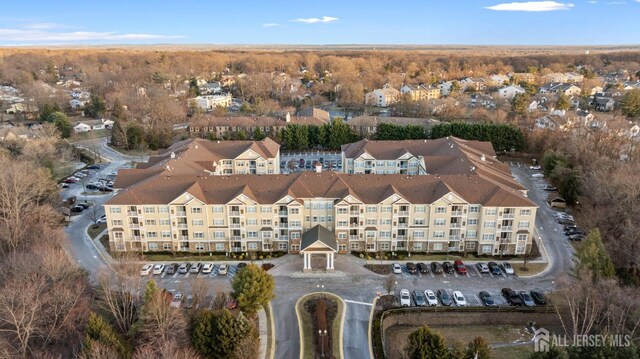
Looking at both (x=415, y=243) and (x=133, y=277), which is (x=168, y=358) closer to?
(x=133, y=277)

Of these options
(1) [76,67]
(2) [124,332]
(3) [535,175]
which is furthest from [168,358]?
(1) [76,67]

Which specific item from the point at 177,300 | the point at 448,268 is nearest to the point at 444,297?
the point at 448,268

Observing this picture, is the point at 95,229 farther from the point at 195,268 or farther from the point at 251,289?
the point at 251,289

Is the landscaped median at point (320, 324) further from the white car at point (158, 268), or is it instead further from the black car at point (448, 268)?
the white car at point (158, 268)

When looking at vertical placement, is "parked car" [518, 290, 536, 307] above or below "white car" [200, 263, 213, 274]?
below

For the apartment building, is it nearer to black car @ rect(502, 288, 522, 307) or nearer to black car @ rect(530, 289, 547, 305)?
black car @ rect(502, 288, 522, 307)

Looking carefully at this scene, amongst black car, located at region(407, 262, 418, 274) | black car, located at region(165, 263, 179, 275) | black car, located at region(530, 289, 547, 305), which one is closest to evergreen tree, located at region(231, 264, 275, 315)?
black car, located at region(165, 263, 179, 275)
